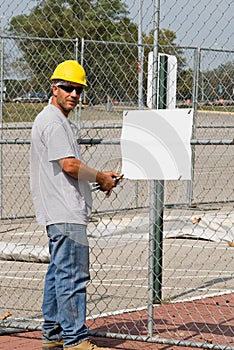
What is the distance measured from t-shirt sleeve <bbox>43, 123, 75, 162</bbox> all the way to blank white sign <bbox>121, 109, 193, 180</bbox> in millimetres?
728

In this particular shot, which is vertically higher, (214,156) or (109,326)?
(214,156)

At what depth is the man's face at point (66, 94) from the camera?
19.4ft

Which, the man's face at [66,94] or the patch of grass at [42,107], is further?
the patch of grass at [42,107]

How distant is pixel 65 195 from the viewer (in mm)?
5781

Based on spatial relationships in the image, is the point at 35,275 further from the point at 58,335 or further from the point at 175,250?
the point at 58,335

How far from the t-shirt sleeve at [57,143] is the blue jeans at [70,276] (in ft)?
1.62

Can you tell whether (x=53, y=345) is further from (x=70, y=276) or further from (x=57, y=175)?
(x=57, y=175)

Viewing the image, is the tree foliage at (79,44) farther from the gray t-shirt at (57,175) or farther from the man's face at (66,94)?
the gray t-shirt at (57,175)

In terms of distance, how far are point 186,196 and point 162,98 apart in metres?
7.27

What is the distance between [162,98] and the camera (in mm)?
7227

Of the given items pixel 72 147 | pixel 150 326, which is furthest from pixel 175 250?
pixel 72 147

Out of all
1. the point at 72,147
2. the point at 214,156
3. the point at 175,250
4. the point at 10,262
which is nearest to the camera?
the point at 72,147

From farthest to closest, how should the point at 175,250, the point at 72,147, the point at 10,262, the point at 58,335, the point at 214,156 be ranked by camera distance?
the point at 214,156
the point at 175,250
the point at 10,262
the point at 58,335
the point at 72,147

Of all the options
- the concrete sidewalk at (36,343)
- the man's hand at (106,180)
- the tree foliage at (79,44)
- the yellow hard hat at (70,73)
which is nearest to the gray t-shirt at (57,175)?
the man's hand at (106,180)
